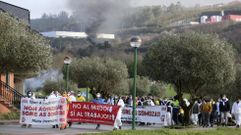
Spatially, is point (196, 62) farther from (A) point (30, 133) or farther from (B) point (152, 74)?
(A) point (30, 133)

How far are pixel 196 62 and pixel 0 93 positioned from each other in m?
13.6

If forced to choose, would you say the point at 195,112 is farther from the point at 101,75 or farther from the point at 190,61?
the point at 101,75

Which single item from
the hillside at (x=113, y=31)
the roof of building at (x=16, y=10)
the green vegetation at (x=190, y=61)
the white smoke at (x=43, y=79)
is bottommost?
the green vegetation at (x=190, y=61)

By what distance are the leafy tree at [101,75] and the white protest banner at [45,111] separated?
3507 centimetres

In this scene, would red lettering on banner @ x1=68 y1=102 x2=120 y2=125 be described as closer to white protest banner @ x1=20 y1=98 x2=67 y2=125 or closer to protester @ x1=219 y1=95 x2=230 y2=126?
white protest banner @ x1=20 y1=98 x2=67 y2=125

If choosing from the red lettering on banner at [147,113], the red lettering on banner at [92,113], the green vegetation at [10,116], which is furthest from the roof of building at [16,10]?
the red lettering on banner at [92,113]

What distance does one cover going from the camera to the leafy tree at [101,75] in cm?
6144

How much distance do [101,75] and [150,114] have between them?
30224 mm

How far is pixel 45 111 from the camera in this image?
25.0 metres

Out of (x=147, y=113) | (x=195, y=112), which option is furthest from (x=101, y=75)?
(x=147, y=113)

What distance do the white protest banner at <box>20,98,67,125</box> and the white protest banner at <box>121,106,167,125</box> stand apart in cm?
772

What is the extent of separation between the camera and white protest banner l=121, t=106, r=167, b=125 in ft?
102

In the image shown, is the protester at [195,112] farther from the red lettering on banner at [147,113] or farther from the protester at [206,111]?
the red lettering on banner at [147,113]

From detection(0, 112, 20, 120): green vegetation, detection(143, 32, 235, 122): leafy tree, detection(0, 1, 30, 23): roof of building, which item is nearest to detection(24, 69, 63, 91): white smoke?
detection(0, 1, 30, 23): roof of building
